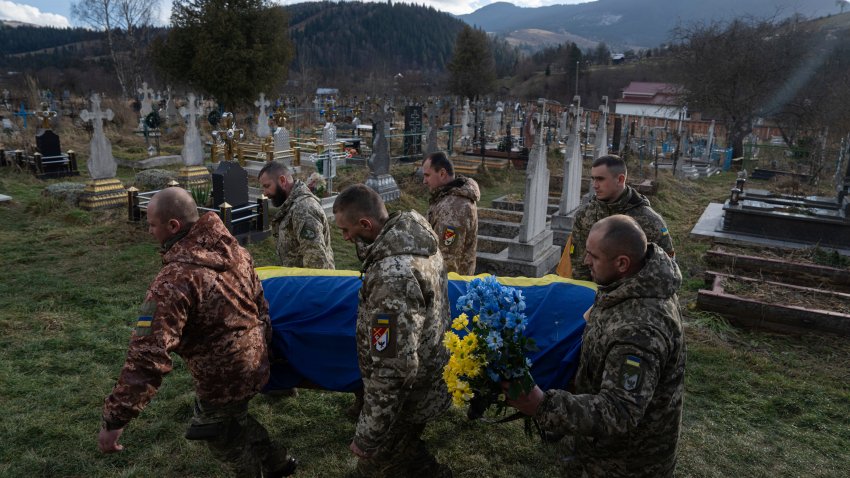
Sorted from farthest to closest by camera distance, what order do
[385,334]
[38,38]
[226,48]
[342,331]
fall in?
[38,38] < [226,48] < [342,331] < [385,334]

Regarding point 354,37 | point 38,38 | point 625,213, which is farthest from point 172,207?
point 38,38

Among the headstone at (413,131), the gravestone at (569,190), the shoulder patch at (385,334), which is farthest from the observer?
the headstone at (413,131)

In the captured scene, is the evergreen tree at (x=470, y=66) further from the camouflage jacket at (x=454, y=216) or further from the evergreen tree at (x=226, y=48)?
the camouflage jacket at (x=454, y=216)

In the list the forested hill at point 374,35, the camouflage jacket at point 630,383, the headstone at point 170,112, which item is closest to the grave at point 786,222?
the camouflage jacket at point 630,383

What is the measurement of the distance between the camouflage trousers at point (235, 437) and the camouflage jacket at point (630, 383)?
65.2 inches

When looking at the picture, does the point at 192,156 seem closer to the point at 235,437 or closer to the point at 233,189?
the point at 233,189

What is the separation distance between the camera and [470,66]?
39.6m

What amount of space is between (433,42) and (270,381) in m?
115

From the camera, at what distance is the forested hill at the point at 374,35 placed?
9744 cm

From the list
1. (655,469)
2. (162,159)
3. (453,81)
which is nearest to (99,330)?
(655,469)

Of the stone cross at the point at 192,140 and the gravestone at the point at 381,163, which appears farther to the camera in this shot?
the stone cross at the point at 192,140

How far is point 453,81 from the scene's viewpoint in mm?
A: 40156

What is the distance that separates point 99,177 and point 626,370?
1126cm

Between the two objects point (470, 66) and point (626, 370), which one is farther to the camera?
point (470, 66)
